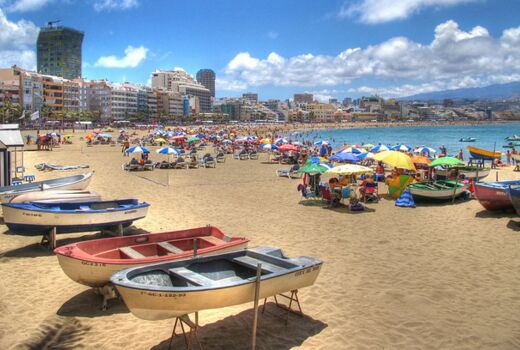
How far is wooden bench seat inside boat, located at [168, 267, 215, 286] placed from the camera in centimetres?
528

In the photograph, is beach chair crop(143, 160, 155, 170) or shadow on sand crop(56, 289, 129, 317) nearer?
shadow on sand crop(56, 289, 129, 317)

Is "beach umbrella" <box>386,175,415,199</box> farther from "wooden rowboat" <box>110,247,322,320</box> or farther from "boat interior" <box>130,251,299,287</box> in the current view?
"boat interior" <box>130,251,299,287</box>

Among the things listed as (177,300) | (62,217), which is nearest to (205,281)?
(177,300)

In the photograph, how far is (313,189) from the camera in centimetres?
1620

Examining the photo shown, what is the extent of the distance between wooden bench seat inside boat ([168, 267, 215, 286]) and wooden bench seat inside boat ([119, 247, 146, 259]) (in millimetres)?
1176

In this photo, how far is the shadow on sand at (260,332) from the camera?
5449mm

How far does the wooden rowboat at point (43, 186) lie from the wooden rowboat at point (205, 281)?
774cm

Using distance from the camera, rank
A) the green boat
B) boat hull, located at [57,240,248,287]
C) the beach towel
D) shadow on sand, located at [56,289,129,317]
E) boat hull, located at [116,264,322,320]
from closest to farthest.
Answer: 1. boat hull, located at [116,264,322,320]
2. boat hull, located at [57,240,248,287]
3. shadow on sand, located at [56,289,129,317]
4. the beach towel
5. the green boat

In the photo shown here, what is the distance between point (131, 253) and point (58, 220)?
3.12 metres

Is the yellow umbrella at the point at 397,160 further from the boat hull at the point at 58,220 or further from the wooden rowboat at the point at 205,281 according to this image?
the wooden rowboat at the point at 205,281

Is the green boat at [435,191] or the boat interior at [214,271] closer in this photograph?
the boat interior at [214,271]

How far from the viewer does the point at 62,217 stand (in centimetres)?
910

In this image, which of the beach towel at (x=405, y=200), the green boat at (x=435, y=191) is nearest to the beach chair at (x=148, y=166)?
the beach towel at (x=405, y=200)

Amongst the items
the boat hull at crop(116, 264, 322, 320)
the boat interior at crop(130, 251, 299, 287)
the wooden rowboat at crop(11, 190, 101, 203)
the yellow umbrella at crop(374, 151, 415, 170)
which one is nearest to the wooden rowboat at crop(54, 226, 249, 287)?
the boat interior at crop(130, 251, 299, 287)
